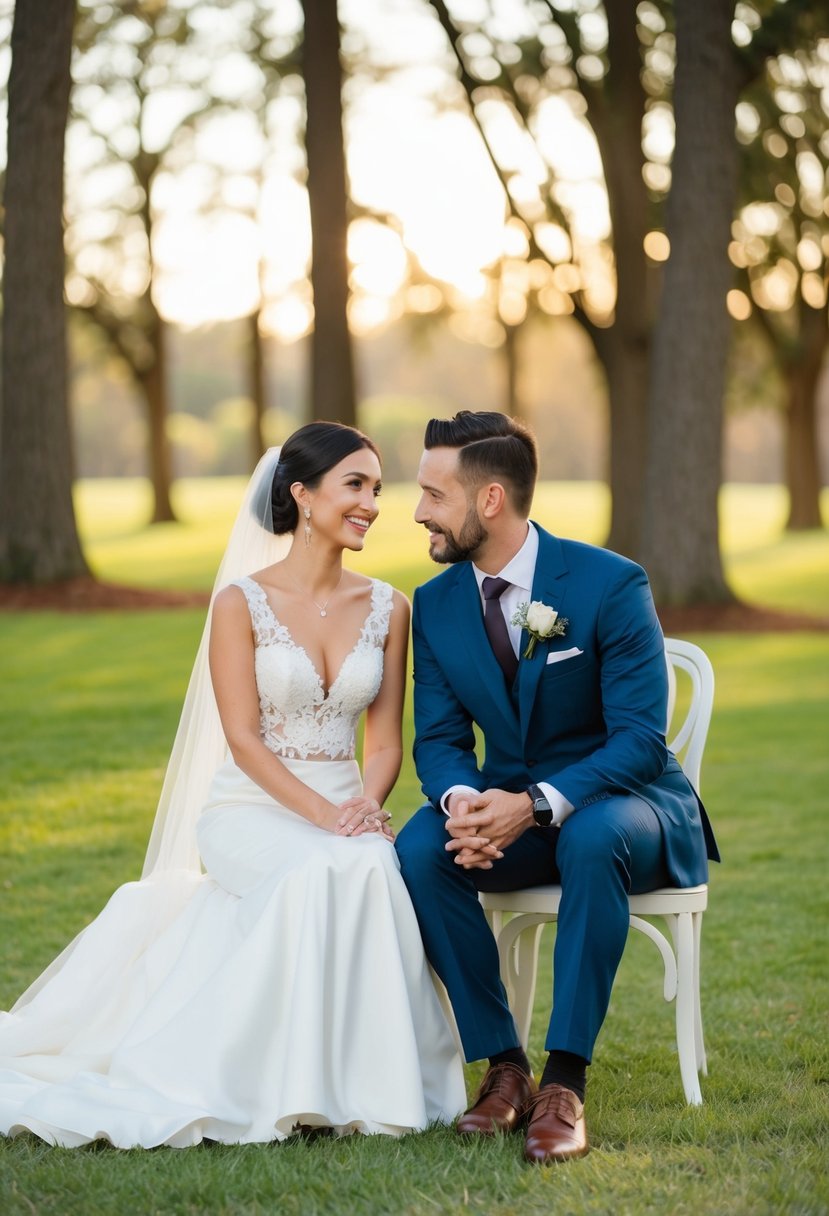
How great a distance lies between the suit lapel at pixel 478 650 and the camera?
13.8 ft

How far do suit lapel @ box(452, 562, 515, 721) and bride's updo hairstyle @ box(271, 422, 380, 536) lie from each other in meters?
0.57

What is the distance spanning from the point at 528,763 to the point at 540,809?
293 mm

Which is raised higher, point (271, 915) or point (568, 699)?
point (568, 699)

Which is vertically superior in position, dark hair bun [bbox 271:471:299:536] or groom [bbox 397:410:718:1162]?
dark hair bun [bbox 271:471:299:536]

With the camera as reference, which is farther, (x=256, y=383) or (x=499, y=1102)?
(x=256, y=383)

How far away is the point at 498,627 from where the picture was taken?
4.29m

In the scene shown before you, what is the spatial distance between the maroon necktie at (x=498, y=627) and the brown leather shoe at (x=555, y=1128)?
1.18 meters

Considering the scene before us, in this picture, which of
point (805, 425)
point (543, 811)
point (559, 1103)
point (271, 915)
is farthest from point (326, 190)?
point (805, 425)

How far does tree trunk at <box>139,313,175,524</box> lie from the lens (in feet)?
88.5

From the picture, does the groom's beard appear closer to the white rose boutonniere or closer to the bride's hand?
the white rose boutonniere

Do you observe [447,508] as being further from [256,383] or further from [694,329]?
[256,383]

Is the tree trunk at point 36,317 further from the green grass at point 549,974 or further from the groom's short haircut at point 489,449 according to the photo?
the groom's short haircut at point 489,449

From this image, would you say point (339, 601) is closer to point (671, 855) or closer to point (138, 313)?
point (671, 855)

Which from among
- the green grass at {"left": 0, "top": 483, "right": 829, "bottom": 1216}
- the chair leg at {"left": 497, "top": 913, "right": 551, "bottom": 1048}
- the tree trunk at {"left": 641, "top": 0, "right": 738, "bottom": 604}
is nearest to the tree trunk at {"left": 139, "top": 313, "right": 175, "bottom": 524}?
the green grass at {"left": 0, "top": 483, "right": 829, "bottom": 1216}
